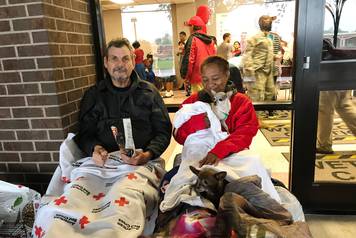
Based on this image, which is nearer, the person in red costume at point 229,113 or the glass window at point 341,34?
the person in red costume at point 229,113

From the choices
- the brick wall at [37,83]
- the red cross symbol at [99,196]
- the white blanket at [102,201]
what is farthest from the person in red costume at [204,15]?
the red cross symbol at [99,196]

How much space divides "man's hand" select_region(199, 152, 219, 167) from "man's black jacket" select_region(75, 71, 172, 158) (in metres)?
0.33

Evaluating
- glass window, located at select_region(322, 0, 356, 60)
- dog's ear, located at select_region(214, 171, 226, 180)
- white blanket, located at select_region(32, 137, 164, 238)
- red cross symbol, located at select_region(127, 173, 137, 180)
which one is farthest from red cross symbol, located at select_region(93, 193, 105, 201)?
glass window, located at select_region(322, 0, 356, 60)

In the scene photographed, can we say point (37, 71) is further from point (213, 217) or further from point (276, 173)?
point (276, 173)

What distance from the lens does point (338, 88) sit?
192cm

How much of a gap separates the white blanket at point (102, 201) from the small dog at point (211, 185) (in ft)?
0.95

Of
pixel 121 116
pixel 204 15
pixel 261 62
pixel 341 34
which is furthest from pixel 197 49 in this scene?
pixel 121 116

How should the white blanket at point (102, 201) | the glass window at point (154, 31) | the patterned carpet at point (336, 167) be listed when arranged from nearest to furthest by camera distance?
1. the white blanket at point (102, 201)
2. the patterned carpet at point (336, 167)
3. the glass window at point (154, 31)

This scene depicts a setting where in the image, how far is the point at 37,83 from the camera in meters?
1.67

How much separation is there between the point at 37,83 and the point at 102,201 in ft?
2.58

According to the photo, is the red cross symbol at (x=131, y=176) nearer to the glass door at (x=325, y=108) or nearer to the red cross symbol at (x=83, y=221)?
the red cross symbol at (x=83, y=221)

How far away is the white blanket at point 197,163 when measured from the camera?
123 centimetres

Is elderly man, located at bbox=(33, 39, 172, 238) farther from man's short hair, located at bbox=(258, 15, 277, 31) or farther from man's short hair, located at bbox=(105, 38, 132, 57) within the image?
man's short hair, located at bbox=(258, 15, 277, 31)

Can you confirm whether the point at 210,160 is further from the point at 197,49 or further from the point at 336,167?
the point at 197,49
